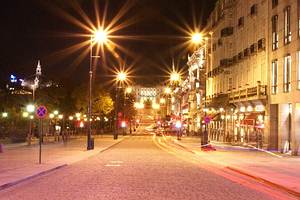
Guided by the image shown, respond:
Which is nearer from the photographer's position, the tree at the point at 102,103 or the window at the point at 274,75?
the window at the point at 274,75

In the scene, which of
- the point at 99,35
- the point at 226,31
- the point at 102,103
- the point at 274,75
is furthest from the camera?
the point at 102,103

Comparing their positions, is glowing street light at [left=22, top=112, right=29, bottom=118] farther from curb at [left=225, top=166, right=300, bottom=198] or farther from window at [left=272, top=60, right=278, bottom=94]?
curb at [left=225, top=166, right=300, bottom=198]

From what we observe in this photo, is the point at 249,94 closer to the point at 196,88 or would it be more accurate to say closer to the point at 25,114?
the point at 25,114

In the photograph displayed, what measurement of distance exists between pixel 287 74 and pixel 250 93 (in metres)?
9.37

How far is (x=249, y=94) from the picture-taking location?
51156mm

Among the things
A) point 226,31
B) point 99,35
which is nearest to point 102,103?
point 226,31

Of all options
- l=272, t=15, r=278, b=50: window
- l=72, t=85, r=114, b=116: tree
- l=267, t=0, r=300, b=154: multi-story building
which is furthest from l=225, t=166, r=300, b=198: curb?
l=72, t=85, r=114, b=116: tree

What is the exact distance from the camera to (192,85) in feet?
400

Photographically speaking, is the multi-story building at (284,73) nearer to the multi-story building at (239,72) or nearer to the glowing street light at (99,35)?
the multi-story building at (239,72)

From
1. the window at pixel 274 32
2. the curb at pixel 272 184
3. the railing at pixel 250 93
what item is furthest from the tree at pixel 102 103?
the curb at pixel 272 184

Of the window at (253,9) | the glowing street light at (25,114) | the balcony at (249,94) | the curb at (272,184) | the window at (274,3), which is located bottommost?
the curb at (272,184)

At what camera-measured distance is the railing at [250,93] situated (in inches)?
1860

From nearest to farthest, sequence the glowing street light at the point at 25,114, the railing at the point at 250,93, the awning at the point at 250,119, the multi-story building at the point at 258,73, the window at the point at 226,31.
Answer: the multi-story building at the point at 258,73 < the railing at the point at 250,93 < the awning at the point at 250,119 < the window at the point at 226,31 < the glowing street light at the point at 25,114

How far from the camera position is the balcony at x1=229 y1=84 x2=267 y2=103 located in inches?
1860
